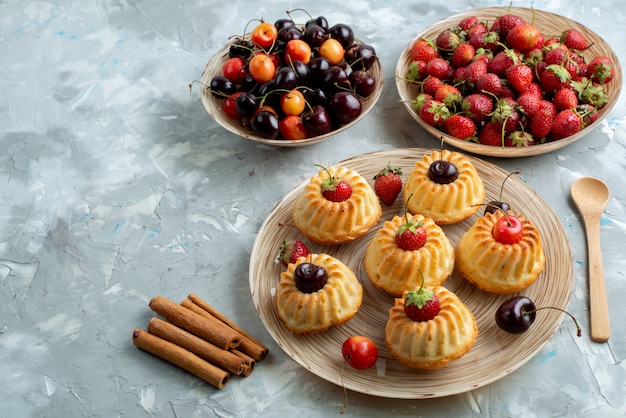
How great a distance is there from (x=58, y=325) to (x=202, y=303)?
567mm

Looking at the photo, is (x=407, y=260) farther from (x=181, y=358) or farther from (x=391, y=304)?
(x=181, y=358)

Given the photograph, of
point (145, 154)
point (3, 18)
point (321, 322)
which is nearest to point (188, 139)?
point (145, 154)

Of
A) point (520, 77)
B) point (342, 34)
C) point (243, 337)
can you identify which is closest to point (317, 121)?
point (342, 34)

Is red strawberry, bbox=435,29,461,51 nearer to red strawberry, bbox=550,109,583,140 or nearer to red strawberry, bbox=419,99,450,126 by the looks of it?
red strawberry, bbox=419,99,450,126

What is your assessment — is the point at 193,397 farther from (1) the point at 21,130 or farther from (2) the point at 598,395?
(1) the point at 21,130

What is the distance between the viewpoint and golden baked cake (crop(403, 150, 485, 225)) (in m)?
2.52

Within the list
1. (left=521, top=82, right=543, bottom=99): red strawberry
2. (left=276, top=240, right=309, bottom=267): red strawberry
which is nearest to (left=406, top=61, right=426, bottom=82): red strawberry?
(left=521, top=82, right=543, bottom=99): red strawberry

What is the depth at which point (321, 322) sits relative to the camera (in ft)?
7.51

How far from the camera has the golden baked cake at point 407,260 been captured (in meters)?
2.32

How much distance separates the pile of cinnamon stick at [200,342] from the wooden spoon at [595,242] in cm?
117

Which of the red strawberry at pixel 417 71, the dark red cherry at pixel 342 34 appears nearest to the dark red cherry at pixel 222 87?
the dark red cherry at pixel 342 34

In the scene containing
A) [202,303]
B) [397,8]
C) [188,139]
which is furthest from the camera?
[397,8]

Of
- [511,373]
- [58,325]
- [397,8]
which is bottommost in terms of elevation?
[58,325]

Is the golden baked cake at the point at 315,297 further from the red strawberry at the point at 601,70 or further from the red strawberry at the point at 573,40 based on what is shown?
the red strawberry at the point at 573,40
